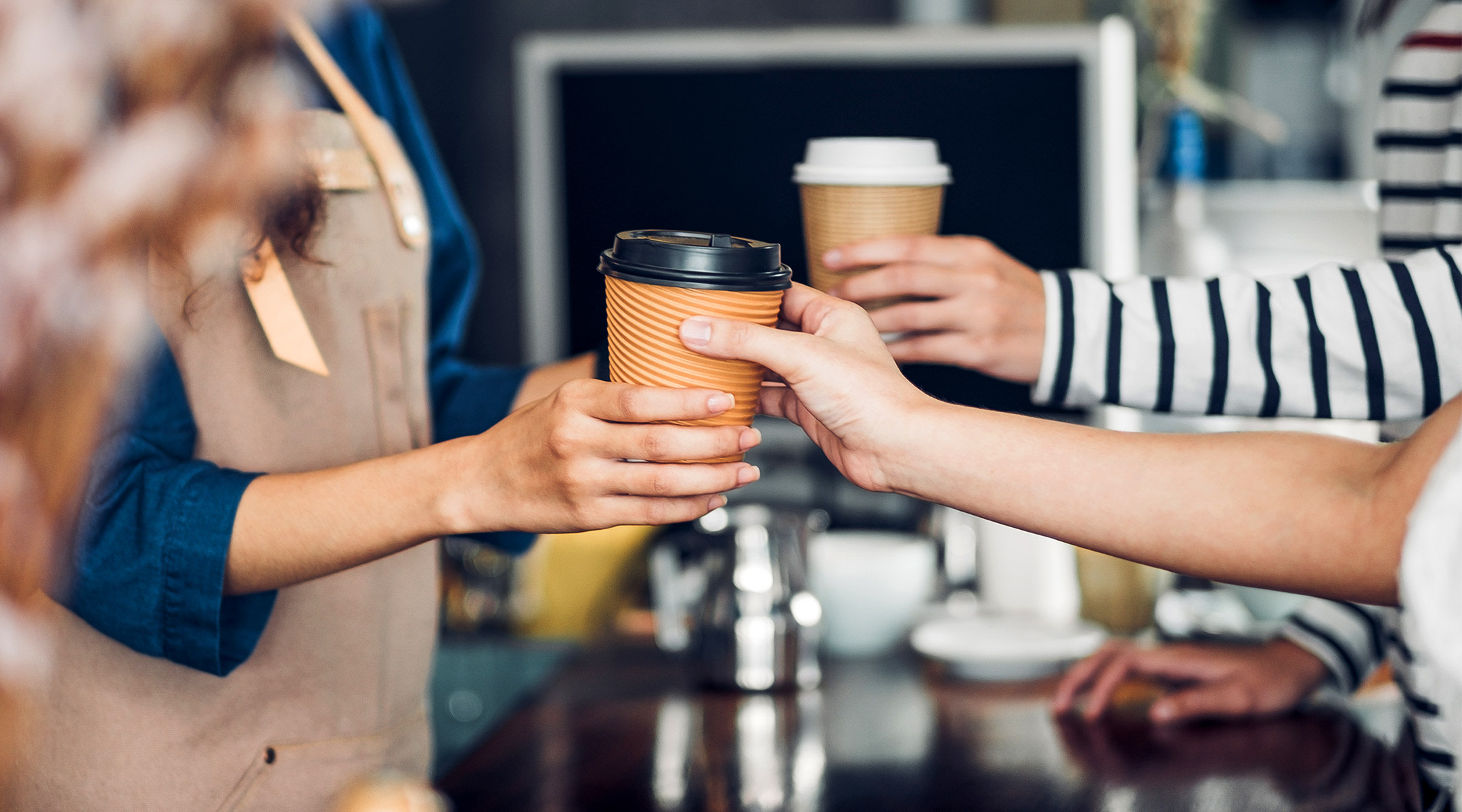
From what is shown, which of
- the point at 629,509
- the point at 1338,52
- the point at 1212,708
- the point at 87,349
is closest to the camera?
the point at 87,349

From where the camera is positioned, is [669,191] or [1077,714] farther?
[669,191]

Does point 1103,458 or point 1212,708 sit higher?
point 1103,458

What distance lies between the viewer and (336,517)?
2.24 feet

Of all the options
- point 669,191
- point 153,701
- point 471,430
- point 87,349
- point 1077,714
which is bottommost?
point 1077,714

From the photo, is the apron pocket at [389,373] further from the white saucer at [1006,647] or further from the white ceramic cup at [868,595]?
the white saucer at [1006,647]

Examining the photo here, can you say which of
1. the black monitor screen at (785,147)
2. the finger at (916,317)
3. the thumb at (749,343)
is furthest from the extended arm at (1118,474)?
the black monitor screen at (785,147)

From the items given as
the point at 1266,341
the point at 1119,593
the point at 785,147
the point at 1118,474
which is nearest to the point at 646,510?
the point at 1118,474

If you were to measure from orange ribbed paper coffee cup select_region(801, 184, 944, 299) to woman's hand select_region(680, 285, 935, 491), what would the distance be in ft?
0.62

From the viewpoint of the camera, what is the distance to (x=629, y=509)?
642 millimetres

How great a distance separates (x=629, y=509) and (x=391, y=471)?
152 mm

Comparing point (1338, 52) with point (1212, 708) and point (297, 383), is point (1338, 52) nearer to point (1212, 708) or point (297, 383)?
point (1212, 708)

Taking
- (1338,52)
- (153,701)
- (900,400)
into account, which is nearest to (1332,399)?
(900,400)

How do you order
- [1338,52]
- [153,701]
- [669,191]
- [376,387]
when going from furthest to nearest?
1. [1338,52]
2. [669,191]
3. [376,387]
4. [153,701]

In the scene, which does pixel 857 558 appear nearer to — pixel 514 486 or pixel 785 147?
pixel 785 147
